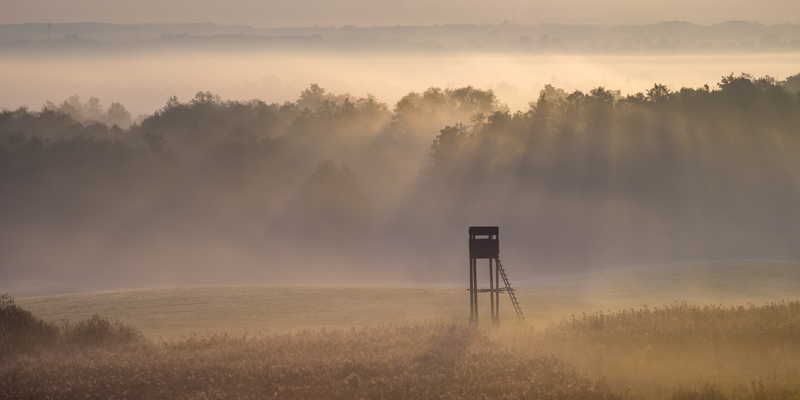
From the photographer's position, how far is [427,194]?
119500 mm

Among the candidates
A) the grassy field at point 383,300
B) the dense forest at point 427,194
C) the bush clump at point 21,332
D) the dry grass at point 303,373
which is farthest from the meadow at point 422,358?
the dense forest at point 427,194

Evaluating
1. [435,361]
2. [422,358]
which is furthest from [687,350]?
[422,358]

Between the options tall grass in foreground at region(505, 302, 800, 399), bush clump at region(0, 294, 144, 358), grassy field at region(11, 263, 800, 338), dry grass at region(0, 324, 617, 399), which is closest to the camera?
dry grass at region(0, 324, 617, 399)

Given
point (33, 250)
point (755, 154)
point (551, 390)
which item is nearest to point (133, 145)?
point (33, 250)

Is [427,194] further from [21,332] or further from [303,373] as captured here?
[303,373]

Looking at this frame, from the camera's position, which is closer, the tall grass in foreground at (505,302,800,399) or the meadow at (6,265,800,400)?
the meadow at (6,265,800,400)

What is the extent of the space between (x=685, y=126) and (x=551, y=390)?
90289mm

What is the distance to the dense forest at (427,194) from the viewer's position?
106562 mm

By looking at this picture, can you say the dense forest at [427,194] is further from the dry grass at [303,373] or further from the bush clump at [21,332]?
the dry grass at [303,373]

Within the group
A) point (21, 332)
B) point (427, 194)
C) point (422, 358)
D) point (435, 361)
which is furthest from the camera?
point (427, 194)

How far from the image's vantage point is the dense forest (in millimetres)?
106562

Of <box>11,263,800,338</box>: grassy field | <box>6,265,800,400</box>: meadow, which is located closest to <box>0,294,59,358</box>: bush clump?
<box>6,265,800,400</box>: meadow

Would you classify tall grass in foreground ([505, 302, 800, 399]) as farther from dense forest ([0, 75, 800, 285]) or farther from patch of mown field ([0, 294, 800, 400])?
dense forest ([0, 75, 800, 285])

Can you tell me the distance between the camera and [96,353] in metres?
40.8
